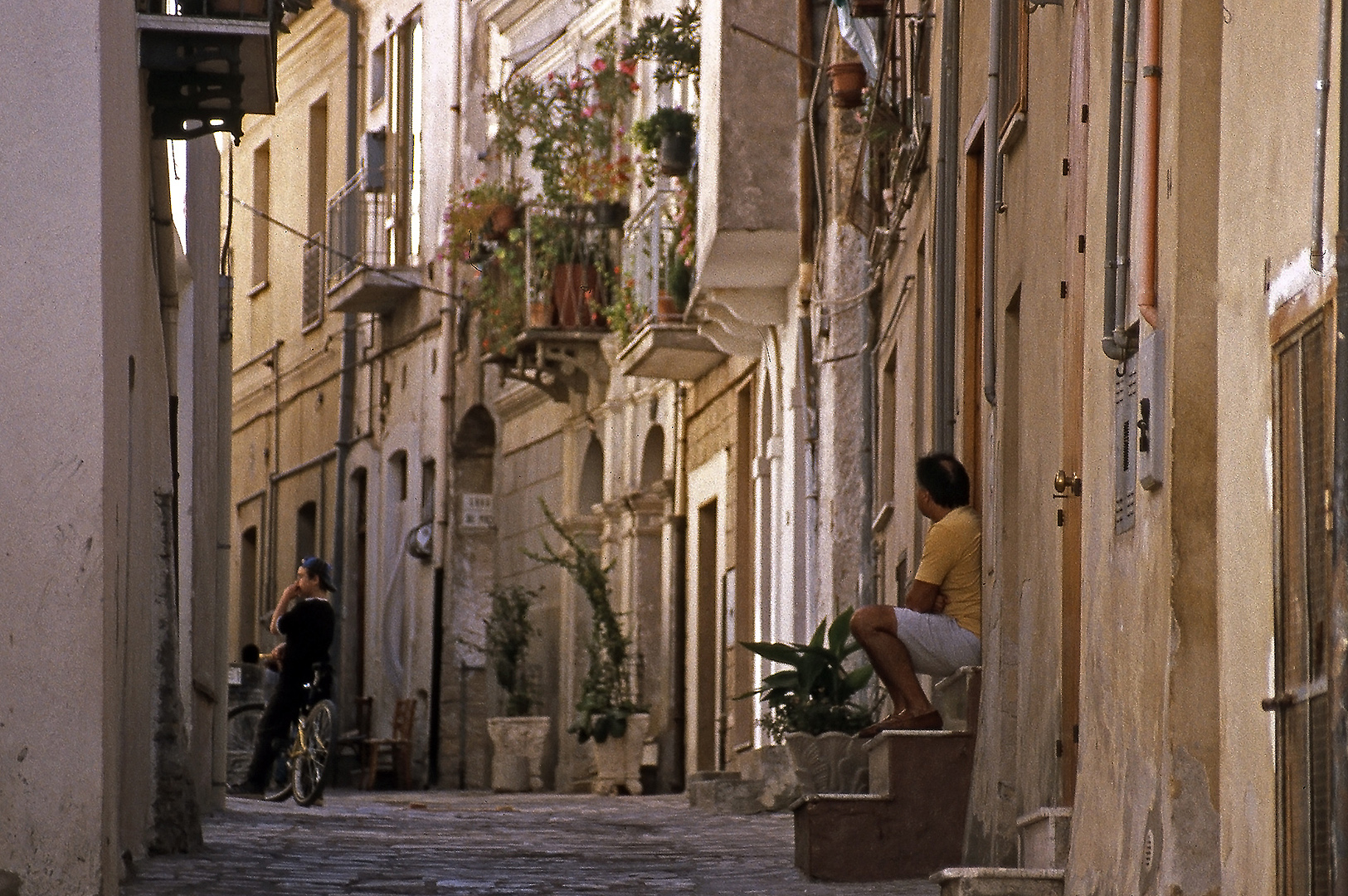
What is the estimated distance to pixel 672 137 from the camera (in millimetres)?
20109

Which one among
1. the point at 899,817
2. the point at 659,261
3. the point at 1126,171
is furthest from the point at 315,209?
the point at 1126,171

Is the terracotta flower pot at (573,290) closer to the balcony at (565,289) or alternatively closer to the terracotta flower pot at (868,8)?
the balcony at (565,289)

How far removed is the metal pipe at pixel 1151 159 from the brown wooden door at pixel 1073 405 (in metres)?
1.48

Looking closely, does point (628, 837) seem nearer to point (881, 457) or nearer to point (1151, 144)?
point (881, 457)

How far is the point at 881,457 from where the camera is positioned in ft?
50.8

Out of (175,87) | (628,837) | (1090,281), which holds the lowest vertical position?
(628,837)

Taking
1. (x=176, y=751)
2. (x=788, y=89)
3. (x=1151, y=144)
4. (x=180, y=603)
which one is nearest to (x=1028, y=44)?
(x=1151, y=144)

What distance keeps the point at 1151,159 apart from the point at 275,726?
11440 millimetres

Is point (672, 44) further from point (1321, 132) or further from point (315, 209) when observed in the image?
point (1321, 132)

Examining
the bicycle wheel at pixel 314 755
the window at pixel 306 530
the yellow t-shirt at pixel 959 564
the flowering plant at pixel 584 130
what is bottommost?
the bicycle wheel at pixel 314 755

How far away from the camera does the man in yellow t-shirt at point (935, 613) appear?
1000 cm

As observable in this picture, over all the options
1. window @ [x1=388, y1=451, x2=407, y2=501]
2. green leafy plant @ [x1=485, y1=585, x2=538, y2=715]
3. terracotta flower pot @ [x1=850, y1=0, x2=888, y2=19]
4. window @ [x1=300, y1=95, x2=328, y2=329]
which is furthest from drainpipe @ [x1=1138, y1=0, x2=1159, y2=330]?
window @ [x1=300, y1=95, x2=328, y2=329]

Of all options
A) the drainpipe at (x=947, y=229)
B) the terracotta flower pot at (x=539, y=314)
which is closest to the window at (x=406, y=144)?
the terracotta flower pot at (x=539, y=314)

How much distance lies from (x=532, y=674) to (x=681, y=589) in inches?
128
